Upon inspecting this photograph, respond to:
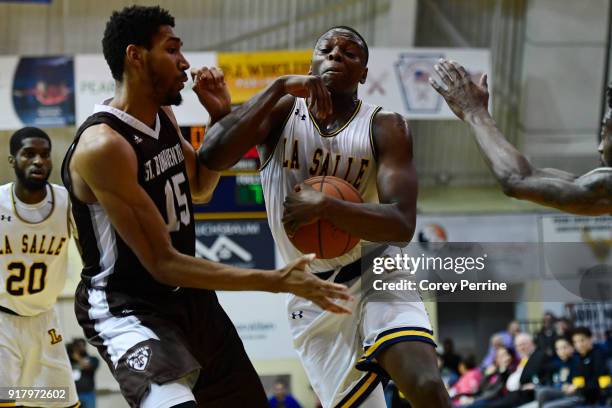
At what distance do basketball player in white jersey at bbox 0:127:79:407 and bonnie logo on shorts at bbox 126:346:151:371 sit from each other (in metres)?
2.44

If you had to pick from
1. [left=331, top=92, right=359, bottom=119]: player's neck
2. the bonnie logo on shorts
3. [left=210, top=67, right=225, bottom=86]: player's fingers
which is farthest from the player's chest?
the bonnie logo on shorts

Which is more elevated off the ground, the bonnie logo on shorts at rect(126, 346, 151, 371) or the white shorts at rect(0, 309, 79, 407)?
the bonnie logo on shorts at rect(126, 346, 151, 371)

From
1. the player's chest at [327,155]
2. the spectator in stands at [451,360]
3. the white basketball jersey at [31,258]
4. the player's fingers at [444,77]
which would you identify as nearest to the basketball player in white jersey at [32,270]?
the white basketball jersey at [31,258]

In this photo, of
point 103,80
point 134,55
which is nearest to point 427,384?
point 134,55

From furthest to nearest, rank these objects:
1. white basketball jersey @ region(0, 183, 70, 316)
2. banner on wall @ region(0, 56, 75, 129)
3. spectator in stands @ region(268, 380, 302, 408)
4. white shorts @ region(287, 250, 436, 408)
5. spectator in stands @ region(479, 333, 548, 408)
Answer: banner on wall @ region(0, 56, 75, 129) → spectator in stands @ region(268, 380, 302, 408) → spectator in stands @ region(479, 333, 548, 408) → white basketball jersey @ region(0, 183, 70, 316) → white shorts @ region(287, 250, 436, 408)

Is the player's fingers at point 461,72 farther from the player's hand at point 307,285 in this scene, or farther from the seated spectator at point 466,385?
the seated spectator at point 466,385

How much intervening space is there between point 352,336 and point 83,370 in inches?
361

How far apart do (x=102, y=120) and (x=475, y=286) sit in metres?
4.32

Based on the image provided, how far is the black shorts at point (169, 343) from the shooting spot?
4207 mm

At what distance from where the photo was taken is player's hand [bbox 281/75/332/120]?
472 cm

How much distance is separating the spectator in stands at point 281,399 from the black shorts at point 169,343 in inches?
328

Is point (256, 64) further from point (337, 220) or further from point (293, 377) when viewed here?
point (337, 220)

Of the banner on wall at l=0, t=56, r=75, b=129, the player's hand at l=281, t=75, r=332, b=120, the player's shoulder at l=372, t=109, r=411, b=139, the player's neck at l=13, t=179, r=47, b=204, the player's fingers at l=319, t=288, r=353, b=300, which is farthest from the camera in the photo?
the banner on wall at l=0, t=56, r=75, b=129

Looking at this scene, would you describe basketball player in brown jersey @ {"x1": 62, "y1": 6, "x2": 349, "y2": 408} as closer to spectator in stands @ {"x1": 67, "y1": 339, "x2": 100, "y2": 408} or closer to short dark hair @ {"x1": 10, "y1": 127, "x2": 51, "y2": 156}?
short dark hair @ {"x1": 10, "y1": 127, "x2": 51, "y2": 156}
